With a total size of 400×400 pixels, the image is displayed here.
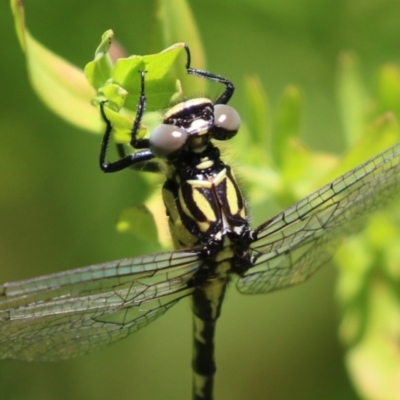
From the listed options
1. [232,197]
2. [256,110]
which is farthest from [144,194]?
[232,197]

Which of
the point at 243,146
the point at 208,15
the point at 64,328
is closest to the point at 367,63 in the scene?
the point at 208,15

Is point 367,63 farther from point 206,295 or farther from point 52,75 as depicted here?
point 52,75

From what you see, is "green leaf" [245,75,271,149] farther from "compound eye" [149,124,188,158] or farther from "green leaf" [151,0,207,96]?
"compound eye" [149,124,188,158]

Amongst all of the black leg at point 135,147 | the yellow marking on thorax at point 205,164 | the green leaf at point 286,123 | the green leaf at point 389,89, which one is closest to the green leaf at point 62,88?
the black leg at point 135,147

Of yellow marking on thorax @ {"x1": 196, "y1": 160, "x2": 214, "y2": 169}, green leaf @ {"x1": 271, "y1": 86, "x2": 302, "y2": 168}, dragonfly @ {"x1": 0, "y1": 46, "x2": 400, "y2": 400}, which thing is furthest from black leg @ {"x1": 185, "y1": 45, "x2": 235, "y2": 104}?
green leaf @ {"x1": 271, "y1": 86, "x2": 302, "y2": 168}

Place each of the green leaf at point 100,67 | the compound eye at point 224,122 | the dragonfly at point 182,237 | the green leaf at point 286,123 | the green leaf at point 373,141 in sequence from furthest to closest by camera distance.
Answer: the green leaf at point 286,123 < the green leaf at point 373,141 < the compound eye at point 224,122 < the dragonfly at point 182,237 < the green leaf at point 100,67

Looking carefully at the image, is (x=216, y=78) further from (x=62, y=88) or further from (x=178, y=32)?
(x=62, y=88)

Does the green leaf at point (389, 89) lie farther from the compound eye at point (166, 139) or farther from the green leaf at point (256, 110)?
the compound eye at point (166, 139)
